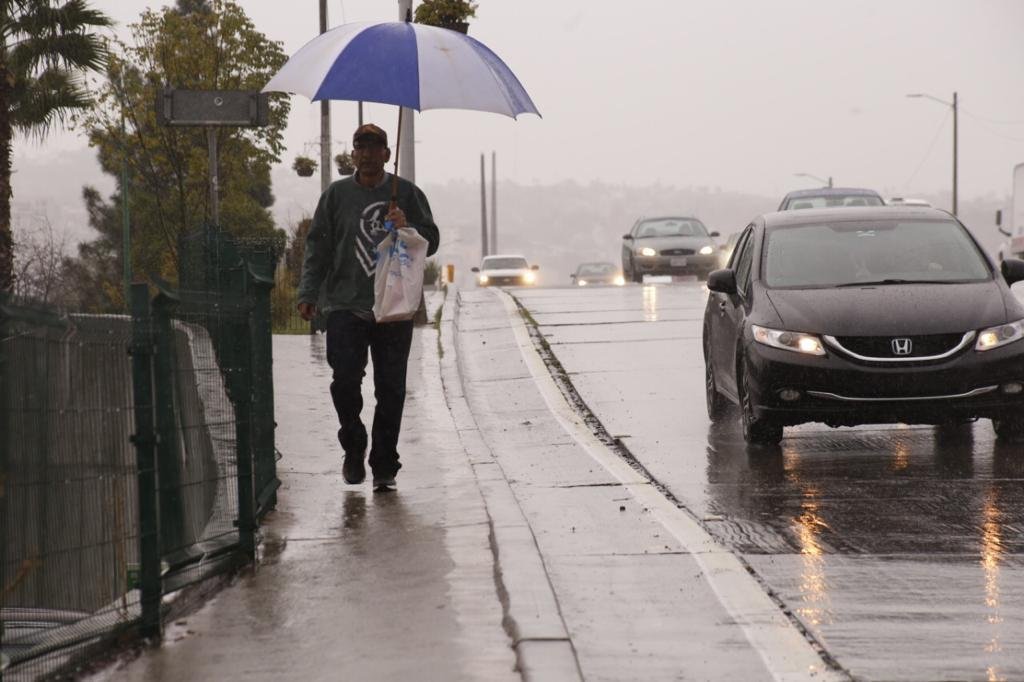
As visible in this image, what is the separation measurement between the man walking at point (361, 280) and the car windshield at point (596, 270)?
50761 mm

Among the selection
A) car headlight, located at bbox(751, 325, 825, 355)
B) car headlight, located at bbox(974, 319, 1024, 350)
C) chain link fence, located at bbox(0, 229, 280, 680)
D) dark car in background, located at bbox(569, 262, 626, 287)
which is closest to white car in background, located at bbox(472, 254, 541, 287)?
dark car in background, located at bbox(569, 262, 626, 287)

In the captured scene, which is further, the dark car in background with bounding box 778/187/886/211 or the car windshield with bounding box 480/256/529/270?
the car windshield with bounding box 480/256/529/270

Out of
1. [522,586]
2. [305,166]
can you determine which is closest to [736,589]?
[522,586]

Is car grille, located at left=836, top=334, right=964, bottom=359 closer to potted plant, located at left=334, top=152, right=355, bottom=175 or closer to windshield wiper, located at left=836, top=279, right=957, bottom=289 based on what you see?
windshield wiper, located at left=836, top=279, right=957, bottom=289

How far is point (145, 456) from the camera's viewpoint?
245 inches

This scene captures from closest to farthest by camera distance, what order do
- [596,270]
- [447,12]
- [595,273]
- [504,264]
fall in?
1. [447,12]
2. [504,264]
3. [595,273]
4. [596,270]

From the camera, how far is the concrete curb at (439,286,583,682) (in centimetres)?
580

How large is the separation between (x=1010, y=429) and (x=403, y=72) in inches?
186

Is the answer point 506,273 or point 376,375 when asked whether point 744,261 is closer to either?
point 376,375

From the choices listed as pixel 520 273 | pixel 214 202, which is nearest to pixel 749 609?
pixel 214 202

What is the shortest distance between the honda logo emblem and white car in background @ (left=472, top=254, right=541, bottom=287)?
40300 mm

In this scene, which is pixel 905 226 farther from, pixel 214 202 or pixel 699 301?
pixel 699 301

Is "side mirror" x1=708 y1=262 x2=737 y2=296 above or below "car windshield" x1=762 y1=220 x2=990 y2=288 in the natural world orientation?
below

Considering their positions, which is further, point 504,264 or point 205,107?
point 504,264
